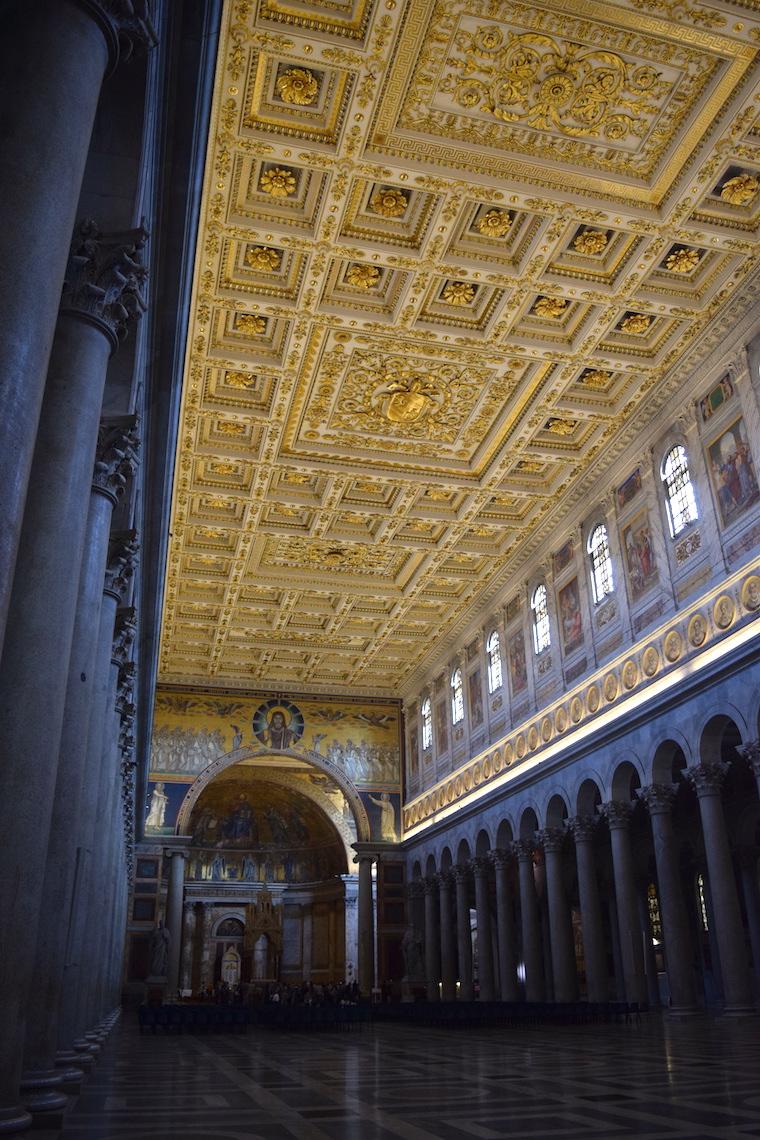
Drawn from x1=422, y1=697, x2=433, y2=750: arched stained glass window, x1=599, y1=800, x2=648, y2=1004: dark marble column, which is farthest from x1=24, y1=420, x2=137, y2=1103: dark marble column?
x1=422, y1=697, x2=433, y2=750: arched stained glass window

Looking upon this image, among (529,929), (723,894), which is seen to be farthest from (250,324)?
(529,929)

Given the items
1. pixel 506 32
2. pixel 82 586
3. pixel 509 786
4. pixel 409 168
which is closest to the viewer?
pixel 82 586

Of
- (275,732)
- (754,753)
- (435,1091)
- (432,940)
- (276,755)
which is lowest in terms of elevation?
(435,1091)

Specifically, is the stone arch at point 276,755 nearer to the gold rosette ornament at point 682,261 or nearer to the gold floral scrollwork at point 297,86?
the gold rosette ornament at point 682,261

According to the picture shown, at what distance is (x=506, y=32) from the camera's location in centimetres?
1260

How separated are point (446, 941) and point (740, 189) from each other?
24464mm

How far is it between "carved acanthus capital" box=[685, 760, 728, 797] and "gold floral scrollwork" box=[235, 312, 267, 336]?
1113 centimetres

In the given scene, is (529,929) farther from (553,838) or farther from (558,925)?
(553,838)

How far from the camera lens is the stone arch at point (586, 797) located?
2194 centimetres

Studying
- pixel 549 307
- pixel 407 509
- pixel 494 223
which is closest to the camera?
pixel 494 223

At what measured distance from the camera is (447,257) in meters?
16.2

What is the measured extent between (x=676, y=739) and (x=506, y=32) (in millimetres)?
12092

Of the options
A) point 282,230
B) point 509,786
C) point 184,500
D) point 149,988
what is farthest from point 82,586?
point 149,988

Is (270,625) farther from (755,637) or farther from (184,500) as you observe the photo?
(755,637)
